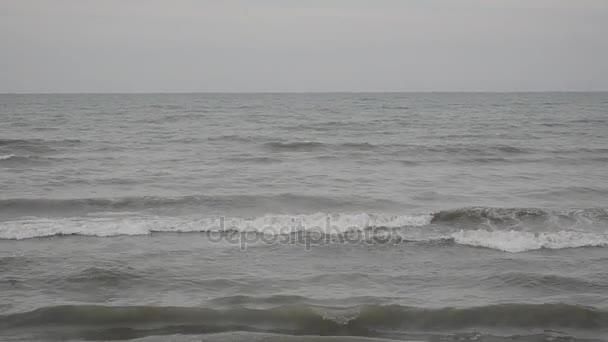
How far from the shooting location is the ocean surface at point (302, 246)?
6883 millimetres

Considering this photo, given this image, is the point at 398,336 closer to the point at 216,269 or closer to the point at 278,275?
the point at 278,275

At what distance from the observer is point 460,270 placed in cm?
888

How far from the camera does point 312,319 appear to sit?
22.8 ft

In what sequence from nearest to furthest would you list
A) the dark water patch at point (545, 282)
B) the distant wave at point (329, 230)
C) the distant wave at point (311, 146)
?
1. the dark water patch at point (545, 282)
2. the distant wave at point (329, 230)
3. the distant wave at point (311, 146)

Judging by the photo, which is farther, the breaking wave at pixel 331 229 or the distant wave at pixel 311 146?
the distant wave at pixel 311 146

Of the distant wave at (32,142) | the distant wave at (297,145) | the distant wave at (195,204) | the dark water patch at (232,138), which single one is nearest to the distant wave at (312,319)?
the distant wave at (195,204)

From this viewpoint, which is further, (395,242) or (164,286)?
(395,242)

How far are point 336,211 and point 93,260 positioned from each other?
19.4 feet

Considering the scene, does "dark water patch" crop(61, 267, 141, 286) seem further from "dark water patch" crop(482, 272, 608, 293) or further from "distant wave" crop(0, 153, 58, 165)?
"distant wave" crop(0, 153, 58, 165)

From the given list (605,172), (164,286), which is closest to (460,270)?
(164,286)

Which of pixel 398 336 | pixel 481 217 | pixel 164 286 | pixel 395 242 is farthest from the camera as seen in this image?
pixel 481 217

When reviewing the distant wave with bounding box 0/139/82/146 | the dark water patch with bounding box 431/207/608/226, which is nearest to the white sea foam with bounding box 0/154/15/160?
the distant wave with bounding box 0/139/82/146

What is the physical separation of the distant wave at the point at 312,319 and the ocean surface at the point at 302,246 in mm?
24

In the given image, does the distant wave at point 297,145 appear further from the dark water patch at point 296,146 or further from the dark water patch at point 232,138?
the dark water patch at point 232,138
